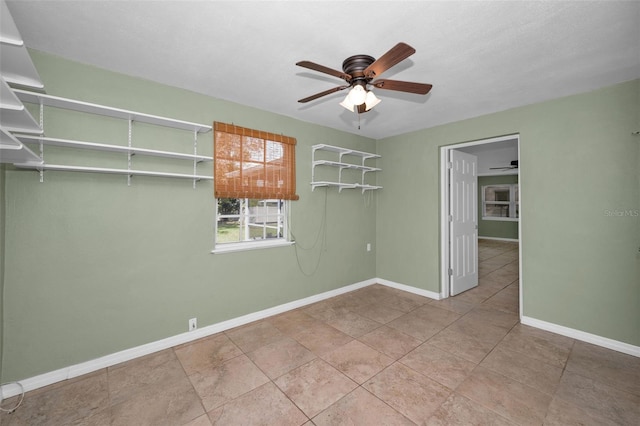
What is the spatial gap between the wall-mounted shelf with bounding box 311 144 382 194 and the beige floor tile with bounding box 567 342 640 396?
2928 millimetres

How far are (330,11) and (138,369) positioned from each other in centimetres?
307

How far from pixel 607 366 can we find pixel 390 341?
71.0 inches

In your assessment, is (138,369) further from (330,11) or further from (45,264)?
(330,11)

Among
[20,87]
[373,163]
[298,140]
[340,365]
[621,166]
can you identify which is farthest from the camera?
[373,163]

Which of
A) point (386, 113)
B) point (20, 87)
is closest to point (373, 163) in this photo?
point (386, 113)

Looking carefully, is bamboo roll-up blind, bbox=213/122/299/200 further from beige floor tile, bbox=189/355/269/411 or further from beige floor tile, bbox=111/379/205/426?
beige floor tile, bbox=111/379/205/426

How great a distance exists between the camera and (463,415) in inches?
71.6

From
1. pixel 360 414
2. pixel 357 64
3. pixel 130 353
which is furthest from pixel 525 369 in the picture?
pixel 130 353

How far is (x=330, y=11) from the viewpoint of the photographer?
165 centimetres

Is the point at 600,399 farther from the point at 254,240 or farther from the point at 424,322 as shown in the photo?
the point at 254,240

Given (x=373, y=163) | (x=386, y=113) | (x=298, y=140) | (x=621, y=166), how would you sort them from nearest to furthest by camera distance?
1. (x=621, y=166)
2. (x=386, y=113)
3. (x=298, y=140)
4. (x=373, y=163)

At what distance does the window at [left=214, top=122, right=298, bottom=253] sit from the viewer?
2998mm

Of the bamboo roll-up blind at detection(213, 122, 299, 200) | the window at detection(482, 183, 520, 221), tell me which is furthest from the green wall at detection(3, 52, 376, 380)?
the window at detection(482, 183, 520, 221)

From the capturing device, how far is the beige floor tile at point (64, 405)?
1793mm
